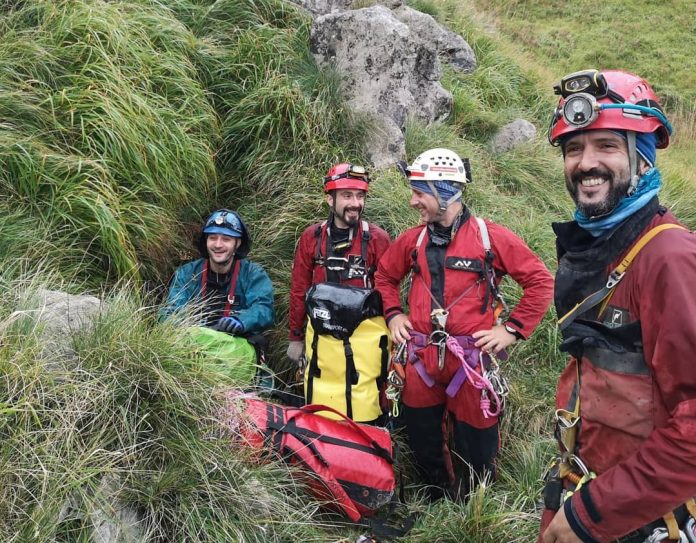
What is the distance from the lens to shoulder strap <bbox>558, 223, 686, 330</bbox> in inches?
72.9

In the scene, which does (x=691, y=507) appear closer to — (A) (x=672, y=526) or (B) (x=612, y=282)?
(A) (x=672, y=526)

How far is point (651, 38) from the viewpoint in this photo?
18188 mm

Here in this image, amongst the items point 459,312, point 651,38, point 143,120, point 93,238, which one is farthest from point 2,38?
point 651,38

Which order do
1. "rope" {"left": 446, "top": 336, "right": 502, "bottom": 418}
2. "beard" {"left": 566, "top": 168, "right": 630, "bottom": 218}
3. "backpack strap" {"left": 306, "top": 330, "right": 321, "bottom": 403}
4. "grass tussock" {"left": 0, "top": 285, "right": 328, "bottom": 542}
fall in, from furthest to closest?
1. "backpack strap" {"left": 306, "top": 330, "right": 321, "bottom": 403}
2. "rope" {"left": 446, "top": 336, "right": 502, "bottom": 418}
3. "grass tussock" {"left": 0, "top": 285, "right": 328, "bottom": 542}
4. "beard" {"left": 566, "top": 168, "right": 630, "bottom": 218}

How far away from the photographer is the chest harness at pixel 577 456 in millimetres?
1860

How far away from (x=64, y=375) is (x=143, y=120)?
3090 mm

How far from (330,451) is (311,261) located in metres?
1.86

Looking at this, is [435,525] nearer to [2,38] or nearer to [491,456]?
[491,456]

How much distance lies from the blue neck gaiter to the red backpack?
7.13 ft

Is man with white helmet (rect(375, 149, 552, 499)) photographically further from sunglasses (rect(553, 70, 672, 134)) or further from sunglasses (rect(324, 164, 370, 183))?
sunglasses (rect(553, 70, 672, 134))

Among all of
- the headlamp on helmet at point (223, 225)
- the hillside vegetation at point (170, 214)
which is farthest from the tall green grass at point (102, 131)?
the headlamp on helmet at point (223, 225)

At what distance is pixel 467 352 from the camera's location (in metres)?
3.77

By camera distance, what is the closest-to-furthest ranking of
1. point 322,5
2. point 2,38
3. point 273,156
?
point 2,38 → point 273,156 → point 322,5

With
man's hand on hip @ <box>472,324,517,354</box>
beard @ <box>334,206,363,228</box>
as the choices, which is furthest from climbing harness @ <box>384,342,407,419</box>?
beard @ <box>334,206,363,228</box>
